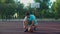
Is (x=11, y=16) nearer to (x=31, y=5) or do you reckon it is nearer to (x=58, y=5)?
(x=31, y=5)

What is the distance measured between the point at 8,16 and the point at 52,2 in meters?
5.90

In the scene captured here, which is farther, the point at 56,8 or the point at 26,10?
the point at 56,8

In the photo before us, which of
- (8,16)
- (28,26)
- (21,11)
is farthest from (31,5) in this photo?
(28,26)

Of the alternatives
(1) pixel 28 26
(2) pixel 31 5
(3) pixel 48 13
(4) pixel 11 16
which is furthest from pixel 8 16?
(1) pixel 28 26

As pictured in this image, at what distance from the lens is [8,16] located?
24.0 m

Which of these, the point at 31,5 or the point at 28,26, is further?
the point at 31,5

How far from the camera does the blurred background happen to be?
23938 millimetres

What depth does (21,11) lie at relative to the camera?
24.3 meters

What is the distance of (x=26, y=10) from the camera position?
24.1 metres

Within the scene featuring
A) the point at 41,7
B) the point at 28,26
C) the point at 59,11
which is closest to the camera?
the point at 28,26

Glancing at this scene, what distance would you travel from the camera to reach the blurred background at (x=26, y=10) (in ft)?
78.5

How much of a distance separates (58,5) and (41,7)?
236 cm

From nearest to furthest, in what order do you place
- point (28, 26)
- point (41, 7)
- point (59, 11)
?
point (28, 26), point (59, 11), point (41, 7)

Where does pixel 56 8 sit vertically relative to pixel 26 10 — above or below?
above
